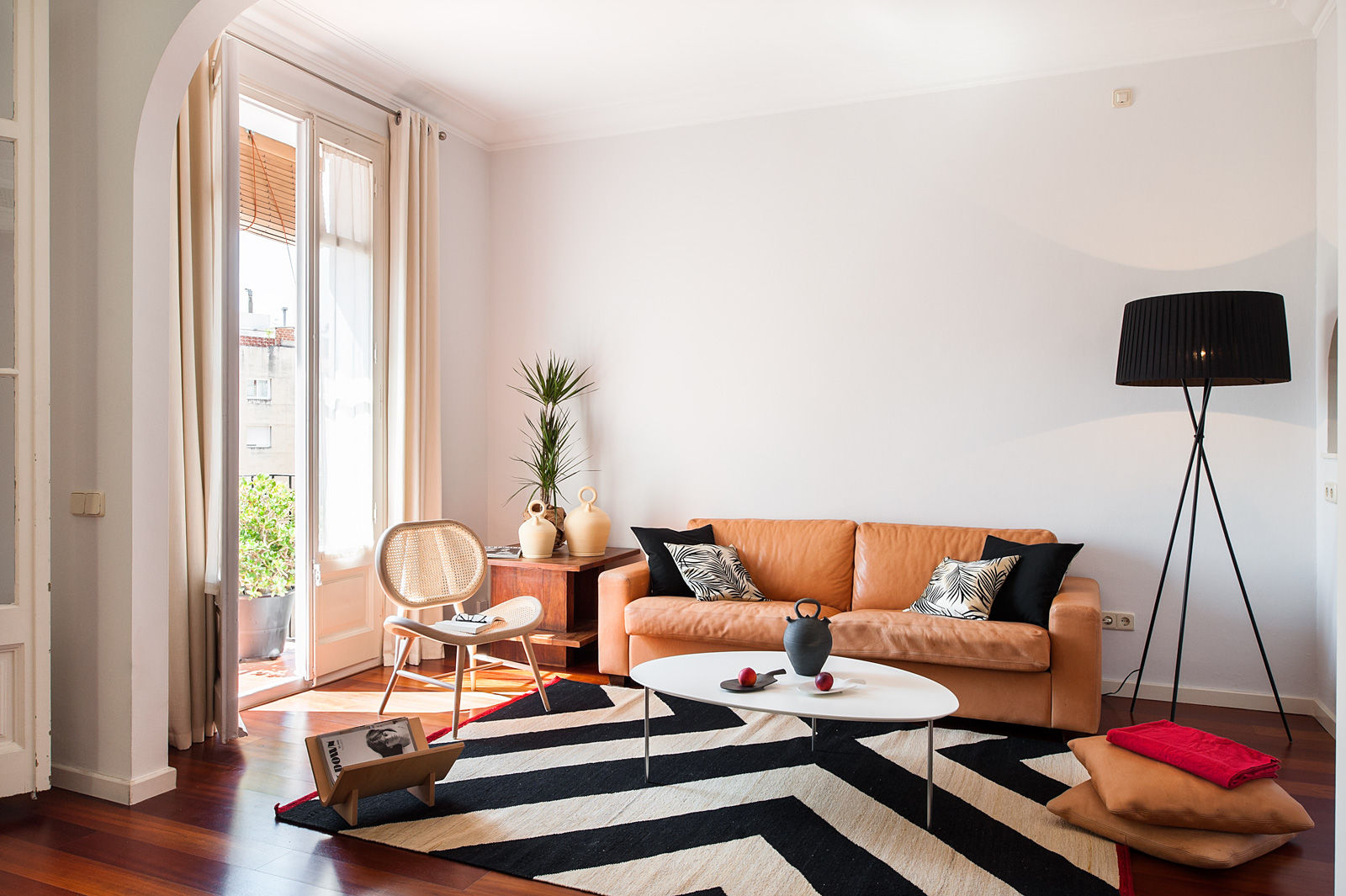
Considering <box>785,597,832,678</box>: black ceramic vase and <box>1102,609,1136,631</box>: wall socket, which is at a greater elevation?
<box>785,597,832,678</box>: black ceramic vase

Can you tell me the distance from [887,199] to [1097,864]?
325cm

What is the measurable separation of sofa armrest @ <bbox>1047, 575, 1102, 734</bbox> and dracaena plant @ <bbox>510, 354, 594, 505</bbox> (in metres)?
2.76

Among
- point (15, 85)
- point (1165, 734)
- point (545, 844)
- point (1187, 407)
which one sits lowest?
point (545, 844)

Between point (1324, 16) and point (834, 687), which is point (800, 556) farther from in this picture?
point (1324, 16)

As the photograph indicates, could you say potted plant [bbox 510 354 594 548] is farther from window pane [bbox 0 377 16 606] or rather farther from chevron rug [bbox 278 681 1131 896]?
window pane [bbox 0 377 16 606]

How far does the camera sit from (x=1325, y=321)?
148 inches

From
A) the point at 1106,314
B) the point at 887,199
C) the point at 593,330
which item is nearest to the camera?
the point at 1106,314

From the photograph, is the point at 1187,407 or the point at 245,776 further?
the point at 1187,407

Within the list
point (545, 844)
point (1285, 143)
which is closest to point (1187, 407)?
point (1285, 143)

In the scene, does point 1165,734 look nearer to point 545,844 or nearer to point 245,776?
point 545,844

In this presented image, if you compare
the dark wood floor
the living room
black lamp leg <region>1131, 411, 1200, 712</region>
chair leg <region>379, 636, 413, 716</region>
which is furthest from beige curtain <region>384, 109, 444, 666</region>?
black lamp leg <region>1131, 411, 1200, 712</region>

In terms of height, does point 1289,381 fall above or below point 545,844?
above

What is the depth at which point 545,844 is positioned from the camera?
2.59 m

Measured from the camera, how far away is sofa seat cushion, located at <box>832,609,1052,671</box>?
3.48 metres
